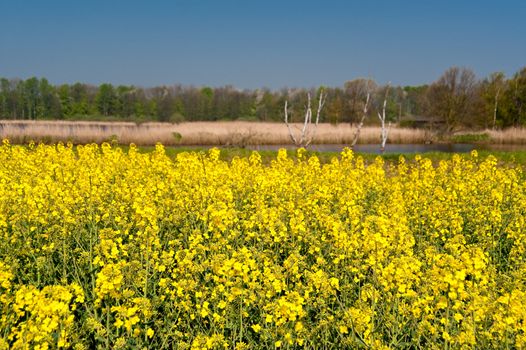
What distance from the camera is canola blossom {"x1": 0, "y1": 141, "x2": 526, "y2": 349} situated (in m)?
3.08

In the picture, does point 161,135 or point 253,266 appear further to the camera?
point 161,135

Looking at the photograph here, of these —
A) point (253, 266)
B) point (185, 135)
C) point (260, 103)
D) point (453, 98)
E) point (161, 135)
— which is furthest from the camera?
point (260, 103)

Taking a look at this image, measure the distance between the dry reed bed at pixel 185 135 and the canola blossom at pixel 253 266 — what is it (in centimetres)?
1417

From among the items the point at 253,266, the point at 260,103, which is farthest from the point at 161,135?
the point at 260,103

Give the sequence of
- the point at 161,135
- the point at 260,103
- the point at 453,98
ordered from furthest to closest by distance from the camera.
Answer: the point at 260,103 → the point at 453,98 → the point at 161,135

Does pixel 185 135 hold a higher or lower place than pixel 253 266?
higher

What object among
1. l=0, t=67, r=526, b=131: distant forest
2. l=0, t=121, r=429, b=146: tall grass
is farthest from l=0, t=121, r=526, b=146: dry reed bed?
l=0, t=67, r=526, b=131: distant forest

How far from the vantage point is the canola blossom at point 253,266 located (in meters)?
3.08

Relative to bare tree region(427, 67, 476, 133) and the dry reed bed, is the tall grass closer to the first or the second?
the dry reed bed

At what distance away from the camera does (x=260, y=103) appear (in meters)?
86.7

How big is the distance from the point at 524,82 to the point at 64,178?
170 ft

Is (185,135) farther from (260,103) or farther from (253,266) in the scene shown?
(260,103)

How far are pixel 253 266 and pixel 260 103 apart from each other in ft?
277

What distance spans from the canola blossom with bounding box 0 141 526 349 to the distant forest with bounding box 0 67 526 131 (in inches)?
1357
